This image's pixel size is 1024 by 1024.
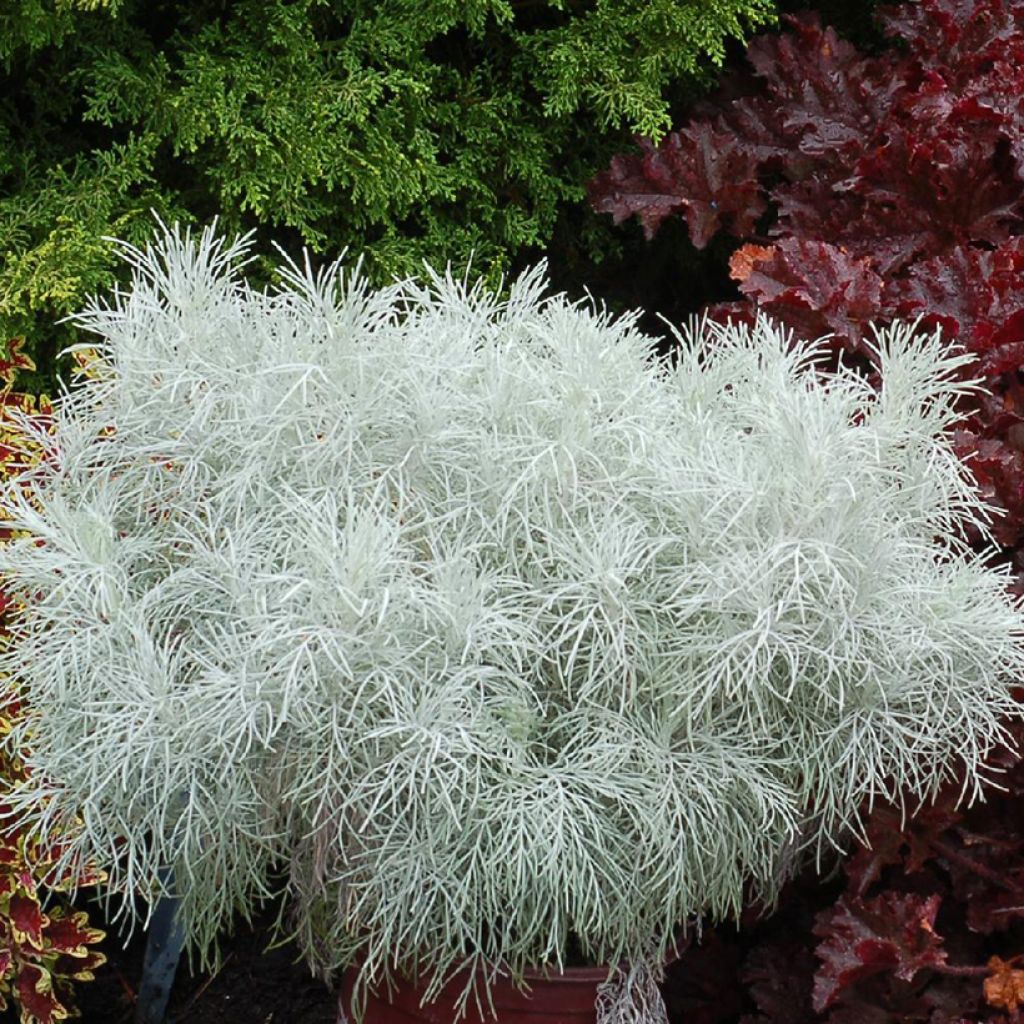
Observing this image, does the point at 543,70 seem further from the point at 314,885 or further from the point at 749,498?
the point at 314,885

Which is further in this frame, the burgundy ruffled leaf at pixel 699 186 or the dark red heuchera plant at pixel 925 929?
the burgundy ruffled leaf at pixel 699 186

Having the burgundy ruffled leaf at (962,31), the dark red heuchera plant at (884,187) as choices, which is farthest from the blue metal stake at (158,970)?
the burgundy ruffled leaf at (962,31)

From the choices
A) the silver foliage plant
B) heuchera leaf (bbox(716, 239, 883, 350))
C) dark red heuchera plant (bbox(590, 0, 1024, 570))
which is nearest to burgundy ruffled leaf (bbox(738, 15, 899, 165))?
dark red heuchera plant (bbox(590, 0, 1024, 570))

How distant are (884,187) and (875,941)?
4.83ft

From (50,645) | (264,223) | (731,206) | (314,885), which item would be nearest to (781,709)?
(314,885)

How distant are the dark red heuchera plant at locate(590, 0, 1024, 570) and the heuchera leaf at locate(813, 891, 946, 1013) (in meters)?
0.57

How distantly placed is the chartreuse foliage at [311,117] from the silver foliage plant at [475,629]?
0.82m

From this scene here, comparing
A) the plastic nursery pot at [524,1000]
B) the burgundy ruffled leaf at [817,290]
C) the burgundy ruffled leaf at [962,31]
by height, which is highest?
the burgundy ruffled leaf at [962,31]

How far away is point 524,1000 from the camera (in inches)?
72.0

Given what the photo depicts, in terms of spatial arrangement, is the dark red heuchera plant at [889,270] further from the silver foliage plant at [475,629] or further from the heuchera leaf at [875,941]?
the silver foliage plant at [475,629]

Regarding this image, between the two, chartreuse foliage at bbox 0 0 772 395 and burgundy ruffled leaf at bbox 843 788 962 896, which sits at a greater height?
chartreuse foliage at bbox 0 0 772 395

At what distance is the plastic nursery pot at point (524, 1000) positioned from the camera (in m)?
1.82

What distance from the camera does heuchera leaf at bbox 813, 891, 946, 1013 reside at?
1.93m

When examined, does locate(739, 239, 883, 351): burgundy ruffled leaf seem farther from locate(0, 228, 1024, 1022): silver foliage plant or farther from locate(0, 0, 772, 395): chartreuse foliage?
locate(0, 0, 772, 395): chartreuse foliage
